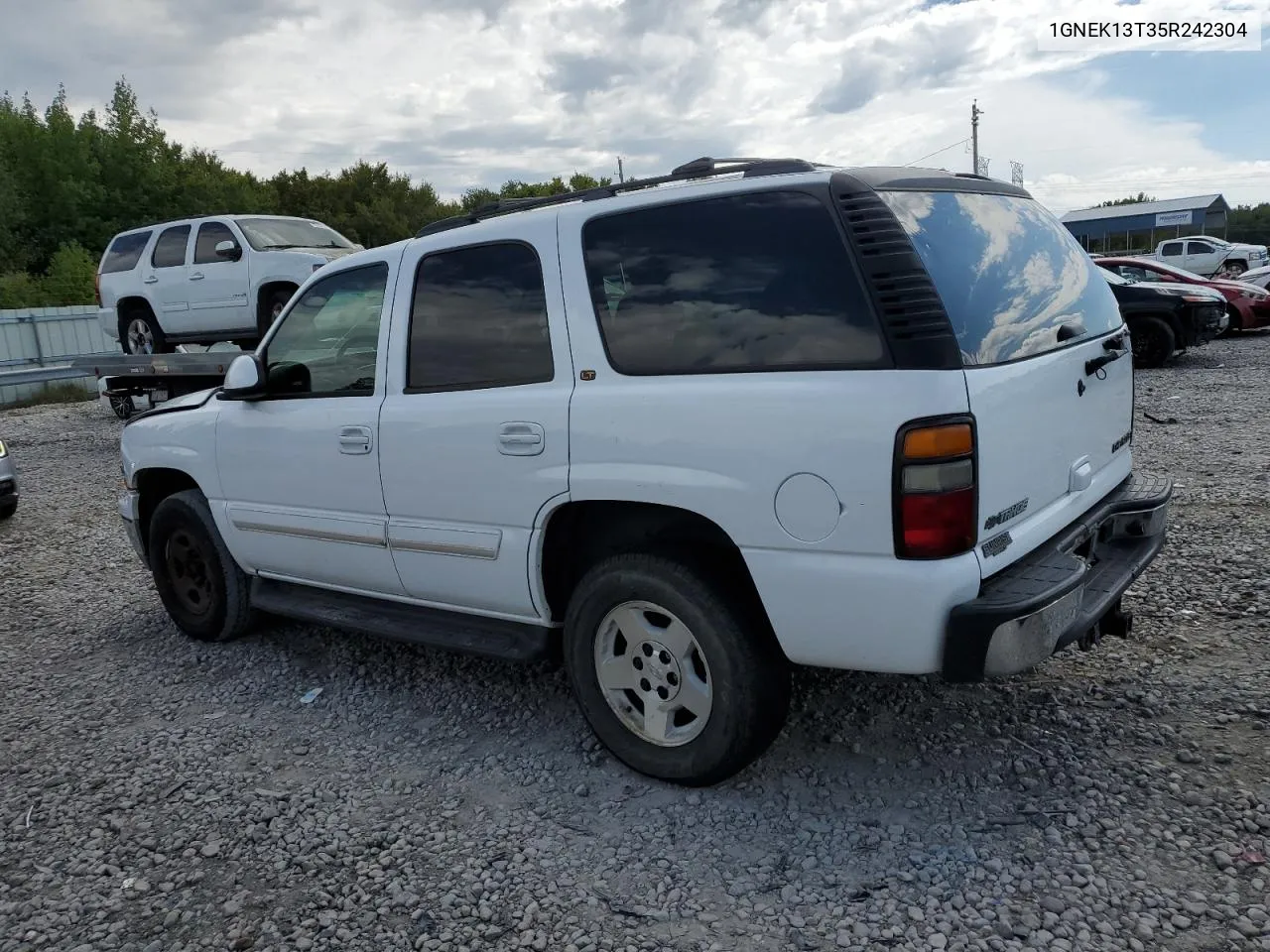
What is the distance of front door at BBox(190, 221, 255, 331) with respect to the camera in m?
→ 11.1

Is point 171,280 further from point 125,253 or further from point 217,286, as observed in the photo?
point 125,253

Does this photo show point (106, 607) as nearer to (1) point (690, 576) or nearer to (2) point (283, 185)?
(1) point (690, 576)

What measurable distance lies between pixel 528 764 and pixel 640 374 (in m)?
1.50

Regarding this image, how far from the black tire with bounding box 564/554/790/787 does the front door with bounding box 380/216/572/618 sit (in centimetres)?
34

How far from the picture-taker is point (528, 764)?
11.9ft

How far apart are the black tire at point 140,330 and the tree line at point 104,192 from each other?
22806 mm

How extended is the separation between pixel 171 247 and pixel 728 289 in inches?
432

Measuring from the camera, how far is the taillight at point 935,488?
8.68ft

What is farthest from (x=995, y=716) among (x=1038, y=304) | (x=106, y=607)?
(x=106, y=607)

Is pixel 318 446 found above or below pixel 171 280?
below

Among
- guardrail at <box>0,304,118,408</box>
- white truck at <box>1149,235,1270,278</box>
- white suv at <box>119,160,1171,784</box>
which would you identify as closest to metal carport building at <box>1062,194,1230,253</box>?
white truck at <box>1149,235,1270,278</box>

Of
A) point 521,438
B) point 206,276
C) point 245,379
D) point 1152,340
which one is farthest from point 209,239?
point 1152,340

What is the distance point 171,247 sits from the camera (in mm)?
12016

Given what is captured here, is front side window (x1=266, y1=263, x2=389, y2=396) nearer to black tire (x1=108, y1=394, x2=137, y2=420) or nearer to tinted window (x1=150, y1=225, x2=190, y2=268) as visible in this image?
black tire (x1=108, y1=394, x2=137, y2=420)
